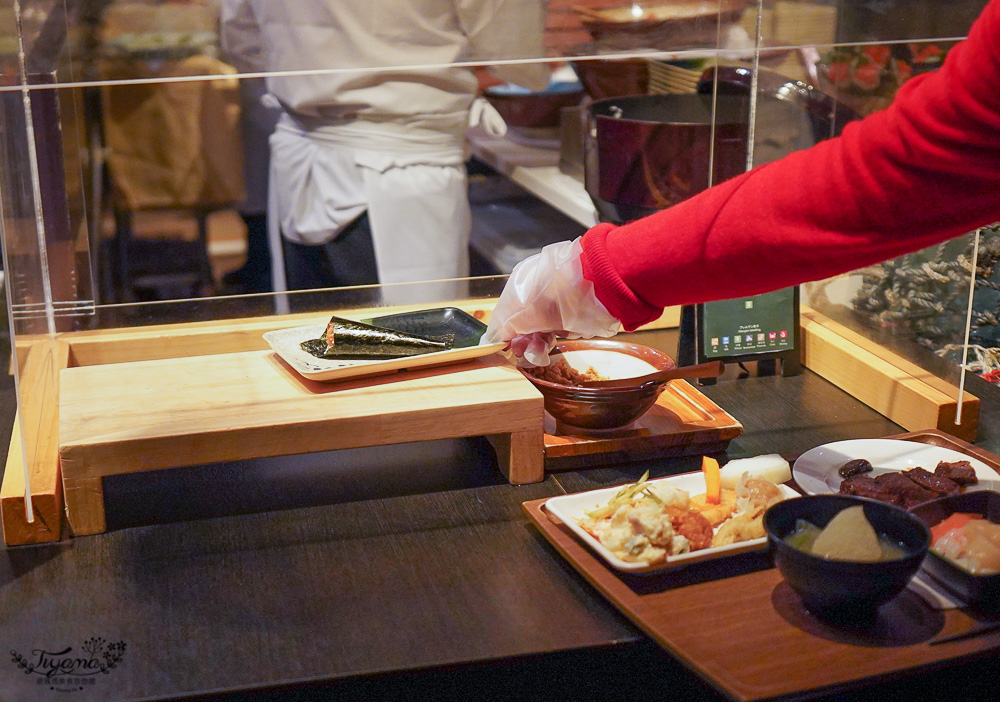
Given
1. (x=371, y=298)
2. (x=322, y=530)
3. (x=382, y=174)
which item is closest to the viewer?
(x=322, y=530)

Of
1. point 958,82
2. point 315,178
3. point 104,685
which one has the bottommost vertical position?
point 104,685

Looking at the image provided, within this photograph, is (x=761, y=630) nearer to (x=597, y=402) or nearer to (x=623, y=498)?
(x=623, y=498)

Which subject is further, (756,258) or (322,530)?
(322,530)

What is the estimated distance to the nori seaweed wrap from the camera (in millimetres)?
1124

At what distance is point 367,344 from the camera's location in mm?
1134

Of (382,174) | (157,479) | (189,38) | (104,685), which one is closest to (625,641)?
(104,685)

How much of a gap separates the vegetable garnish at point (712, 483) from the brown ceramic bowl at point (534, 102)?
202 cm

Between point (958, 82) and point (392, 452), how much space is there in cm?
75

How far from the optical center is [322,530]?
1001mm

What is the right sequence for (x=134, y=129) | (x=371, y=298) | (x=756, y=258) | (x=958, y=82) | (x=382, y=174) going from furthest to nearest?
(x=134, y=129), (x=382, y=174), (x=371, y=298), (x=756, y=258), (x=958, y=82)

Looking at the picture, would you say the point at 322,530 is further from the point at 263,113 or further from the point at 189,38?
the point at 263,113

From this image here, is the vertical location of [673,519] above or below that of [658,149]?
below

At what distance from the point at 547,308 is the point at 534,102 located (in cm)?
194

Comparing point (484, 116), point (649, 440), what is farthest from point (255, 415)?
point (484, 116)
